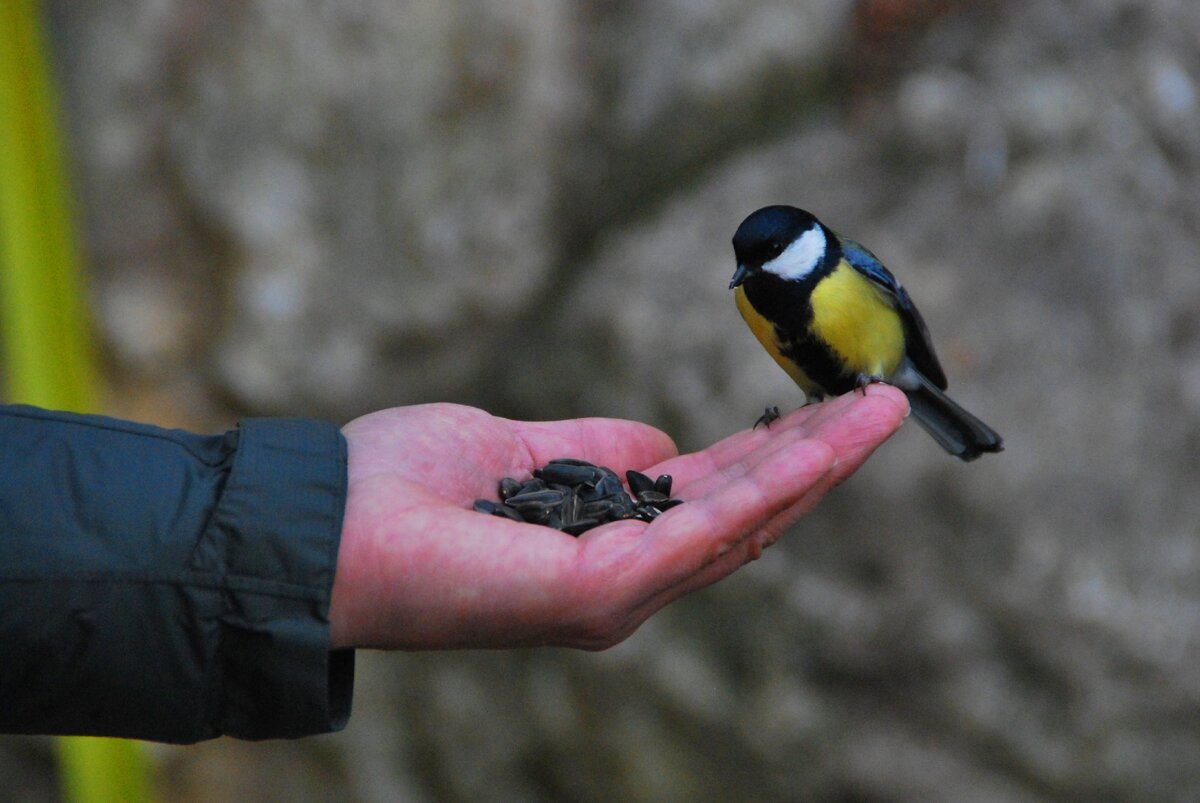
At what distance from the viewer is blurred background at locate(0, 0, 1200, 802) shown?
9.12 ft

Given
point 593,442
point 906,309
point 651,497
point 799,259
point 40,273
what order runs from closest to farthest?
point 651,497 → point 593,442 → point 799,259 → point 906,309 → point 40,273

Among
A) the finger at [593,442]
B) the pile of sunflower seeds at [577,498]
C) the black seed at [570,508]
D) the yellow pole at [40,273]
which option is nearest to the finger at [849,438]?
the pile of sunflower seeds at [577,498]

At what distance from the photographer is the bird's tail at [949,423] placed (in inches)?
97.4

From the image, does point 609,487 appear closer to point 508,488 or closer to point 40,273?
point 508,488

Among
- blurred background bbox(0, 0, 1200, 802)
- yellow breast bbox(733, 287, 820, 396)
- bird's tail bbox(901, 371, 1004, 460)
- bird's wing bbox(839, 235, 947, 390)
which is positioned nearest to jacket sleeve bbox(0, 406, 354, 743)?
yellow breast bbox(733, 287, 820, 396)

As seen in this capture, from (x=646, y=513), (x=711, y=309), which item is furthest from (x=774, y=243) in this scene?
(x=711, y=309)

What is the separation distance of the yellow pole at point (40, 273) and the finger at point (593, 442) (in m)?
2.02

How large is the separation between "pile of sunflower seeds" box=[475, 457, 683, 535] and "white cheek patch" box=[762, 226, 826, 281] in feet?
1.57

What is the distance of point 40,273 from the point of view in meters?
3.55

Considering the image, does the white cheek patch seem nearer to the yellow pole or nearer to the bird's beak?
the bird's beak

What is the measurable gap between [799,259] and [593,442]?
1.77 ft

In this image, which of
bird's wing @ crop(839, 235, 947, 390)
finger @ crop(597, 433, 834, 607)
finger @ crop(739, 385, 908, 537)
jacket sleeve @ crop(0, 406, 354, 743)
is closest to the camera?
jacket sleeve @ crop(0, 406, 354, 743)

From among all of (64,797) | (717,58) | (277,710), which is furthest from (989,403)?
(64,797)

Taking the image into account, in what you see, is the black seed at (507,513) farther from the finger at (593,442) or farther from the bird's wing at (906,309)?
the bird's wing at (906,309)
